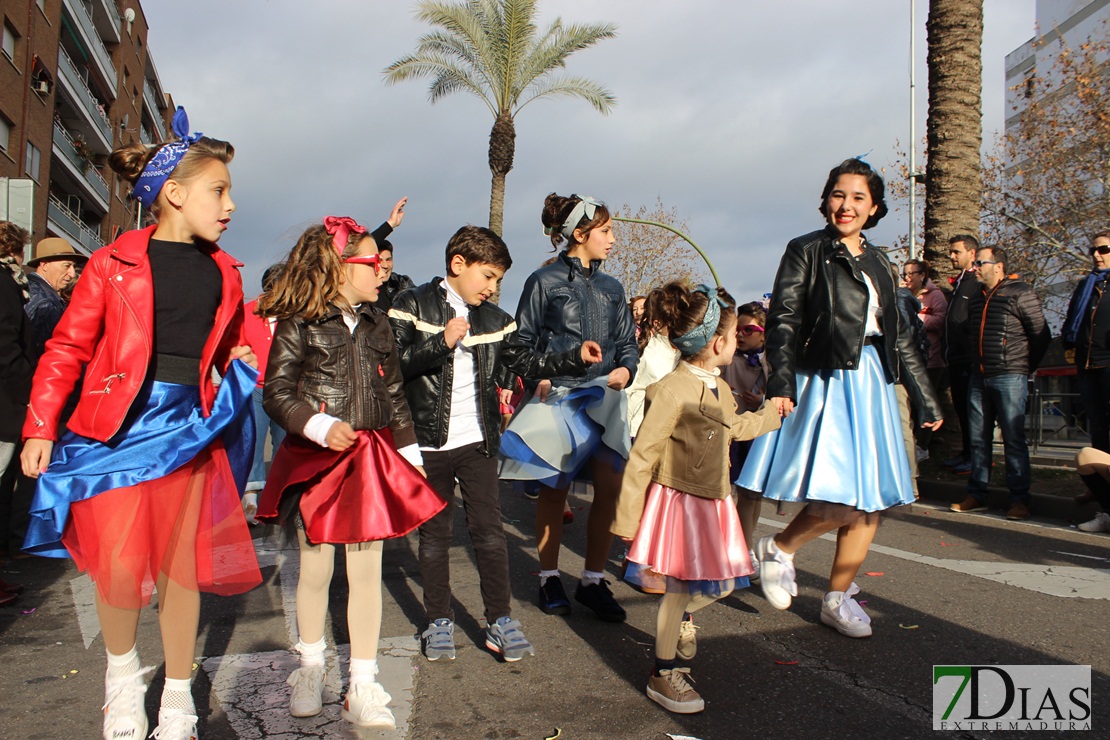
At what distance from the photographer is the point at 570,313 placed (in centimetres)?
483

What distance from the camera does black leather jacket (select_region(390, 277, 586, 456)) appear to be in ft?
13.1

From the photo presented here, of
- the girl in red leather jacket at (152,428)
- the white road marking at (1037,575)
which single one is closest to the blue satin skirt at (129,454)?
the girl in red leather jacket at (152,428)

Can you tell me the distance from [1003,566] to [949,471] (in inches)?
→ 178

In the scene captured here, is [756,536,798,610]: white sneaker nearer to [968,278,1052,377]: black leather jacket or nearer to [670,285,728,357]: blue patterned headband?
[670,285,728,357]: blue patterned headband

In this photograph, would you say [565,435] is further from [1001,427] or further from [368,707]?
[1001,427]

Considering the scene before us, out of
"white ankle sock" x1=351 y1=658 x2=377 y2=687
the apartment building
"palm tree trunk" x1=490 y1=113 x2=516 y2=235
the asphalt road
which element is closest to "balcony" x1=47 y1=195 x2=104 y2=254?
the apartment building

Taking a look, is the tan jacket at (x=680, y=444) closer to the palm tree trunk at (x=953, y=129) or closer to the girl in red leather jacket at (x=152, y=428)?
the girl in red leather jacket at (x=152, y=428)

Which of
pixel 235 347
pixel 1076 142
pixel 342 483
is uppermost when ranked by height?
pixel 1076 142

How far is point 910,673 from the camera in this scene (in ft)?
11.5

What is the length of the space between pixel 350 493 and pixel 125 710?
0.94 meters

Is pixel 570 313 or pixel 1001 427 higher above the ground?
pixel 570 313

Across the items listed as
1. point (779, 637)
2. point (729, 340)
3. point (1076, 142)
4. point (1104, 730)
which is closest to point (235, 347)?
point (729, 340)

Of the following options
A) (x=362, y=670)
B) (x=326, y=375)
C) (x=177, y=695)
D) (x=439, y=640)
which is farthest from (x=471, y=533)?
(x=177, y=695)

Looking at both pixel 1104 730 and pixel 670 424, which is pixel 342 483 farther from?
pixel 1104 730
